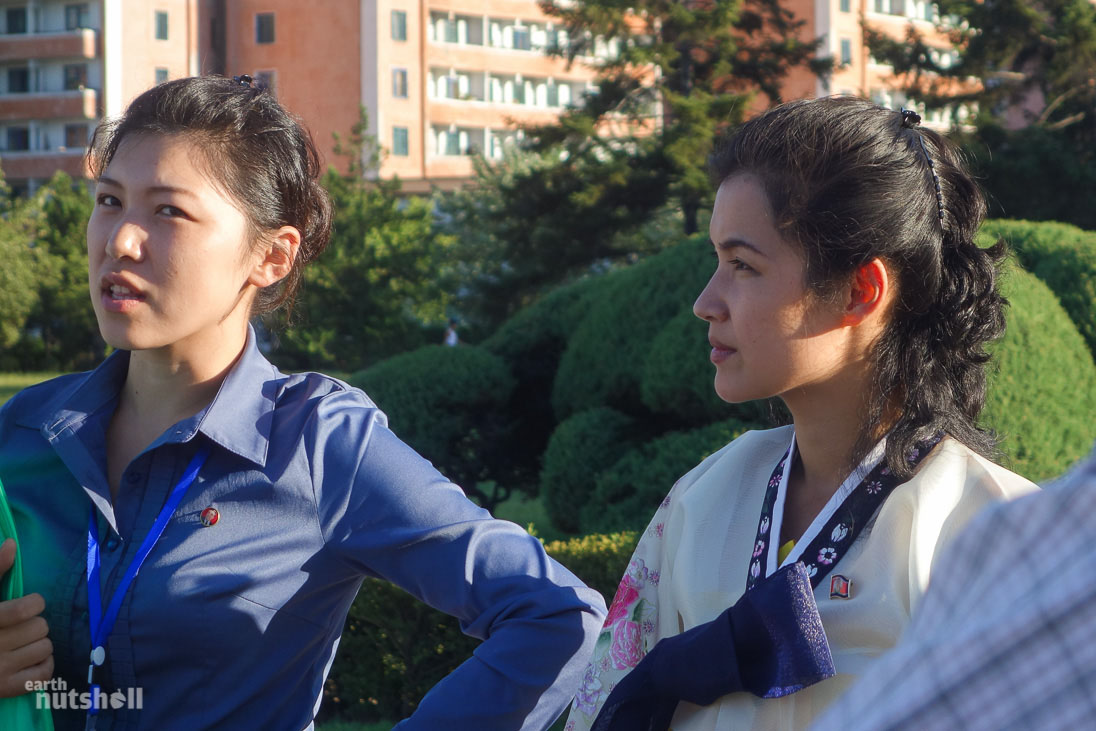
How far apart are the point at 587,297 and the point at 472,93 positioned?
45.9 meters

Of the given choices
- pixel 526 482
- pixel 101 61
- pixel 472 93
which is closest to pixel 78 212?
pixel 101 61

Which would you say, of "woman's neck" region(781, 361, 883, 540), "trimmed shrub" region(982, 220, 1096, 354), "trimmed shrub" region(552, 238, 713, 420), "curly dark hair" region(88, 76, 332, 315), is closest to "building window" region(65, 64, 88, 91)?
"trimmed shrub" region(552, 238, 713, 420)

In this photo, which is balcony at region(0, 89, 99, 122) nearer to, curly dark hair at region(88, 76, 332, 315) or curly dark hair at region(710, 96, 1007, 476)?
curly dark hair at region(88, 76, 332, 315)

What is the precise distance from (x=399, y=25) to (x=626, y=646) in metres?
48.0

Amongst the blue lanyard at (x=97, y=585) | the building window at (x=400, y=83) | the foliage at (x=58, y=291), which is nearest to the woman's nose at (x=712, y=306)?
the blue lanyard at (x=97, y=585)

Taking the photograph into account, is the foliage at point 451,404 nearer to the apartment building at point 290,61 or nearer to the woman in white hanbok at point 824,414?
the woman in white hanbok at point 824,414

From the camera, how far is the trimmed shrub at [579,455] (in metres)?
6.78

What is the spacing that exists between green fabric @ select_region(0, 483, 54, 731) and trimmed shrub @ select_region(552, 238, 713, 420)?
4864 millimetres

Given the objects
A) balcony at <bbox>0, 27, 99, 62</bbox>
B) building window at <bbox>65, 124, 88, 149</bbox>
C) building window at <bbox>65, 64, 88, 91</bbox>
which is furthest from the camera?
building window at <bbox>65, 124, 88, 149</bbox>

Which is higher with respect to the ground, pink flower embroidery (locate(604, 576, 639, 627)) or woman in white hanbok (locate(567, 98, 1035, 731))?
woman in white hanbok (locate(567, 98, 1035, 731))

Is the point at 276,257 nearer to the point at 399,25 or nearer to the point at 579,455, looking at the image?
the point at 579,455

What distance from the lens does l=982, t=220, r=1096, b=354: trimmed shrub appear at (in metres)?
5.76

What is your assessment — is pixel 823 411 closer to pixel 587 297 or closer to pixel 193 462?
pixel 193 462

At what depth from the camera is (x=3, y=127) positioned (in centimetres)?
4616
